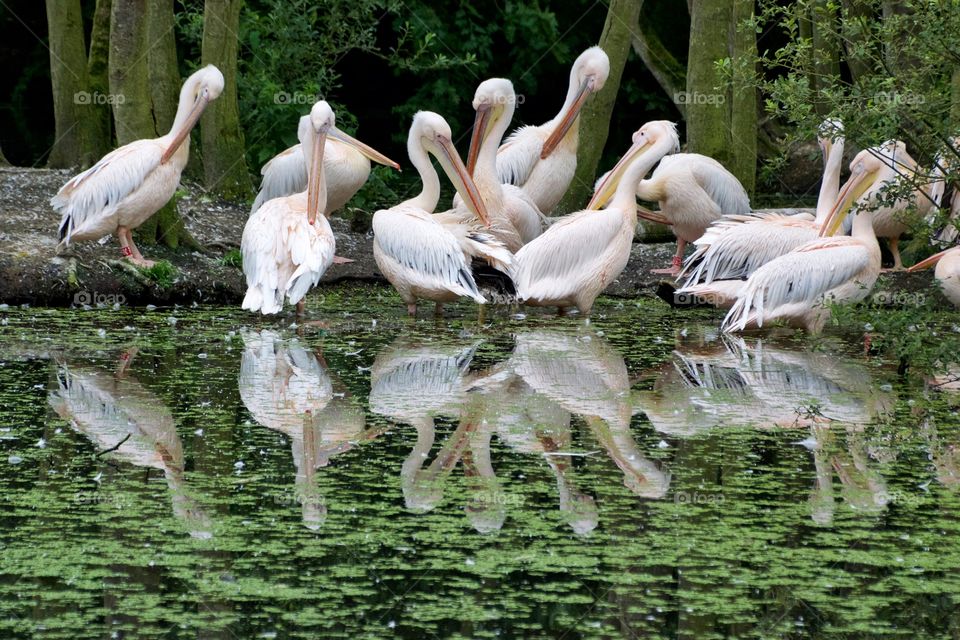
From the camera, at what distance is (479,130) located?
9.91 metres

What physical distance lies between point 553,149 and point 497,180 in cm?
109

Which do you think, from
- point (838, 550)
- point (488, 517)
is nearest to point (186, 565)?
point (488, 517)

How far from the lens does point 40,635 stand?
3016 millimetres

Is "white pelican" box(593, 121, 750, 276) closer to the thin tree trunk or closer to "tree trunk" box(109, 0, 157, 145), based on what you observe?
"tree trunk" box(109, 0, 157, 145)

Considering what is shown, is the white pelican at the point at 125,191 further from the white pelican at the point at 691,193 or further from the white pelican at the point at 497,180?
the white pelican at the point at 691,193

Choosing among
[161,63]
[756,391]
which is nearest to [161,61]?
[161,63]

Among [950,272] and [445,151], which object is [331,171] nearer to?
[445,151]

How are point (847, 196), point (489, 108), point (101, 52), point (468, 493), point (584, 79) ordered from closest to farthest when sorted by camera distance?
1. point (468, 493)
2. point (847, 196)
3. point (489, 108)
4. point (584, 79)
5. point (101, 52)

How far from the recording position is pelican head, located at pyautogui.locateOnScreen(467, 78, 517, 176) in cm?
979

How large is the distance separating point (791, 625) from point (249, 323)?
5388 mm

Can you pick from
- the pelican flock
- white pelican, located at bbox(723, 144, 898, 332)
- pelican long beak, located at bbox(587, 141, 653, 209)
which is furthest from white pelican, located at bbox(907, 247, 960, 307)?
pelican long beak, located at bbox(587, 141, 653, 209)

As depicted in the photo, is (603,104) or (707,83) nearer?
(707,83)

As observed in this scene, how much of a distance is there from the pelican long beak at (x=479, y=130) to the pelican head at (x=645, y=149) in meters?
0.96

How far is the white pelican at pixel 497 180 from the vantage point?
9.25 m
